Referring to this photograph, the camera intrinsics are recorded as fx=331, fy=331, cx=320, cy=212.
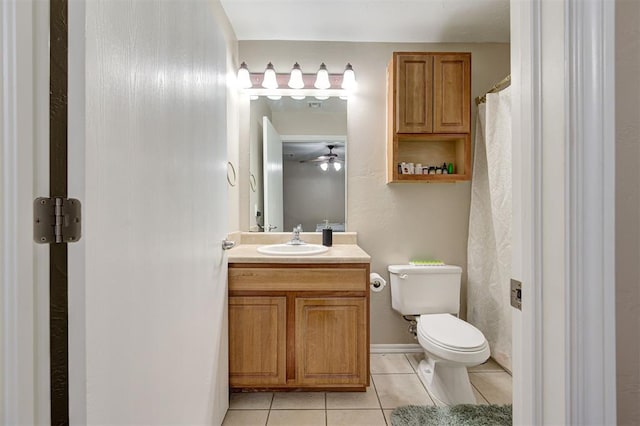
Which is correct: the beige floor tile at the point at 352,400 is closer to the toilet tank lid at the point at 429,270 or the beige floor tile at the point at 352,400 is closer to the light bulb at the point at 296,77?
the toilet tank lid at the point at 429,270

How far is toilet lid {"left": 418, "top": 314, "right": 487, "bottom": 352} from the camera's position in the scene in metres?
1.77

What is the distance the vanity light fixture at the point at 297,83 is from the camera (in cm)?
237

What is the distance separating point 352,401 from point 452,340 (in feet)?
2.15

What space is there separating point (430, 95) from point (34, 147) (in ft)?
7.26

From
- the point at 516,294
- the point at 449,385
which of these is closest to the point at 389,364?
the point at 449,385

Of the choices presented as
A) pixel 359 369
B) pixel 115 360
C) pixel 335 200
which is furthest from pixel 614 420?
pixel 335 200

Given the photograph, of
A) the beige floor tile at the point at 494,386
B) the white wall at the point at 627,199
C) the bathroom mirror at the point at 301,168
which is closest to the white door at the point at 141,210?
the white wall at the point at 627,199

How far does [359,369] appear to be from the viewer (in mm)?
1854

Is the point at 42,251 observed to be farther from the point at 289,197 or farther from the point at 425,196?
the point at 425,196

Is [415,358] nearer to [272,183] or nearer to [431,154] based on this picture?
[431,154]

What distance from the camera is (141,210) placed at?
2.75 ft

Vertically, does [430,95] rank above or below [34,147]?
above

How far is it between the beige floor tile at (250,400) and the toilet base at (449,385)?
957 millimetres

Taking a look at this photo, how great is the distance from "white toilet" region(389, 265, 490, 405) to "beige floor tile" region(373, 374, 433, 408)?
0.05 m
